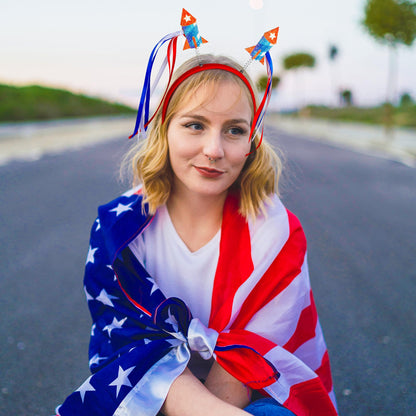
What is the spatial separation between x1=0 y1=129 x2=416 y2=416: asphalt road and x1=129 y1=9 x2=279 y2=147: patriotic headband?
35.5 inches

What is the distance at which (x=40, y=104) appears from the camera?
32844mm

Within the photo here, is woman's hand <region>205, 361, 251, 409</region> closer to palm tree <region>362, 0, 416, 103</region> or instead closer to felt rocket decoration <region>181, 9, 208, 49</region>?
felt rocket decoration <region>181, 9, 208, 49</region>

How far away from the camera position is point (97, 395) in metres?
1.40

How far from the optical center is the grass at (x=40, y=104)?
87.7 feet

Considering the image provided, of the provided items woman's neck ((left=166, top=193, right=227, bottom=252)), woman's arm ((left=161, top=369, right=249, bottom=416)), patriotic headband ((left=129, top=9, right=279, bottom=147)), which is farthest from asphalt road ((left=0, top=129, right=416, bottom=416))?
woman's arm ((left=161, top=369, right=249, bottom=416))

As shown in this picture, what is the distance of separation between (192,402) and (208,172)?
2.60 ft

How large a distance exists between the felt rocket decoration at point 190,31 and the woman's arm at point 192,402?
1.16 metres

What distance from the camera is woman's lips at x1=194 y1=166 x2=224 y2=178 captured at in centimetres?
166

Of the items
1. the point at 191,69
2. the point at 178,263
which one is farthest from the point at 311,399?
the point at 191,69

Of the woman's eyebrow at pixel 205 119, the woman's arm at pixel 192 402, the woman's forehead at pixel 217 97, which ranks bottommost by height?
the woman's arm at pixel 192 402

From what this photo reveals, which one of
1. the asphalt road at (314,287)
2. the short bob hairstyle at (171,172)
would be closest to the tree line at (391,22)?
the asphalt road at (314,287)

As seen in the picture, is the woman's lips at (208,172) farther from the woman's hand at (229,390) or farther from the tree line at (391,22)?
the tree line at (391,22)

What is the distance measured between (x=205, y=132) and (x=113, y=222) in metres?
0.49

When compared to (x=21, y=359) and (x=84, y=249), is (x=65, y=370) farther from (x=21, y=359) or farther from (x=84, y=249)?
(x=84, y=249)
